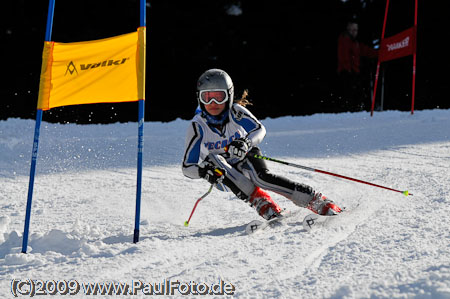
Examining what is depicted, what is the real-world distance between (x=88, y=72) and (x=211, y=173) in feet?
3.55

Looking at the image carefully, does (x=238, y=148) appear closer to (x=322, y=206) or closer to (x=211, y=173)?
(x=211, y=173)

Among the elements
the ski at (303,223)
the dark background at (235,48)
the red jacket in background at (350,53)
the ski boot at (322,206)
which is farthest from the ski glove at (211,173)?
the dark background at (235,48)

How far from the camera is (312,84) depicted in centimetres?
1341

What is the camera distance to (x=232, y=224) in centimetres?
367

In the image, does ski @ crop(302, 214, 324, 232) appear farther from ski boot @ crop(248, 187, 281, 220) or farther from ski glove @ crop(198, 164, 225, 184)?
ski glove @ crop(198, 164, 225, 184)

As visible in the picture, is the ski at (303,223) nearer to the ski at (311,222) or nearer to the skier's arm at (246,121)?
the ski at (311,222)

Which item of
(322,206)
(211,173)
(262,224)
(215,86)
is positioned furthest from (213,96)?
(322,206)

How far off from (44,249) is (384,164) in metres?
3.84

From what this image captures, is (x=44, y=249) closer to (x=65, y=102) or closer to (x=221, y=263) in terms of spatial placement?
(x=65, y=102)

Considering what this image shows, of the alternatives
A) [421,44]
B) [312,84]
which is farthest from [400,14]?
[312,84]

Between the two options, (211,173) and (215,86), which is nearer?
(211,173)

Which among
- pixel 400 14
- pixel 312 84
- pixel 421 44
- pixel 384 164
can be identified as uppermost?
pixel 400 14

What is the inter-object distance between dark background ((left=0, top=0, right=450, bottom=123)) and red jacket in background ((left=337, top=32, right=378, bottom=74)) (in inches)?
A: 126

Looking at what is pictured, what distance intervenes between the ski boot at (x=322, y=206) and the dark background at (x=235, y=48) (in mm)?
9822
